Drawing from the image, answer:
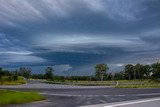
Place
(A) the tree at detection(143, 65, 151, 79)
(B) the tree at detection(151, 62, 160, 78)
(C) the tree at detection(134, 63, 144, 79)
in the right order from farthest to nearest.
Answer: (C) the tree at detection(134, 63, 144, 79)
(A) the tree at detection(143, 65, 151, 79)
(B) the tree at detection(151, 62, 160, 78)

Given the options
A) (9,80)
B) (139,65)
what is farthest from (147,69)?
(9,80)

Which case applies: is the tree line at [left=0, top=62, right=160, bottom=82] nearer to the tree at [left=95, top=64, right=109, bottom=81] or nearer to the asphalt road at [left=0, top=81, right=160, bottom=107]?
the tree at [left=95, top=64, right=109, bottom=81]

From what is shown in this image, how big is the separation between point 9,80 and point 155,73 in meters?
75.9

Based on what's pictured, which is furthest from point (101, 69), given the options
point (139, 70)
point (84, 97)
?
point (84, 97)

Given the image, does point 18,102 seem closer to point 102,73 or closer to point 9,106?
point 9,106

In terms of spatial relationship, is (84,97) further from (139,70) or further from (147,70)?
(139,70)

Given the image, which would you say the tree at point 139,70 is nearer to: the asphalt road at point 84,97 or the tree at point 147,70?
the tree at point 147,70

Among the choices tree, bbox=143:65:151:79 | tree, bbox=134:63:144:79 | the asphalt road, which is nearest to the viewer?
the asphalt road

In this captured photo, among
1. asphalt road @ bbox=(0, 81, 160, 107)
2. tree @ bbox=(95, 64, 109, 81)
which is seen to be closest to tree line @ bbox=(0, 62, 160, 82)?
tree @ bbox=(95, 64, 109, 81)

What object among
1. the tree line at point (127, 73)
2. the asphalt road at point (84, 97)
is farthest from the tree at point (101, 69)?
the asphalt road at point (84, 97)

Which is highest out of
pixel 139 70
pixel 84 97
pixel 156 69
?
pixel 139 70

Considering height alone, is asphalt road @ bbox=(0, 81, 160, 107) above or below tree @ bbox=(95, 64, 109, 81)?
below

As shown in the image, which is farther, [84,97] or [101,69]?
[101,69]

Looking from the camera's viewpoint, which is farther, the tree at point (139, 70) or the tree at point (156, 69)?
the tree at point (139, 70)
